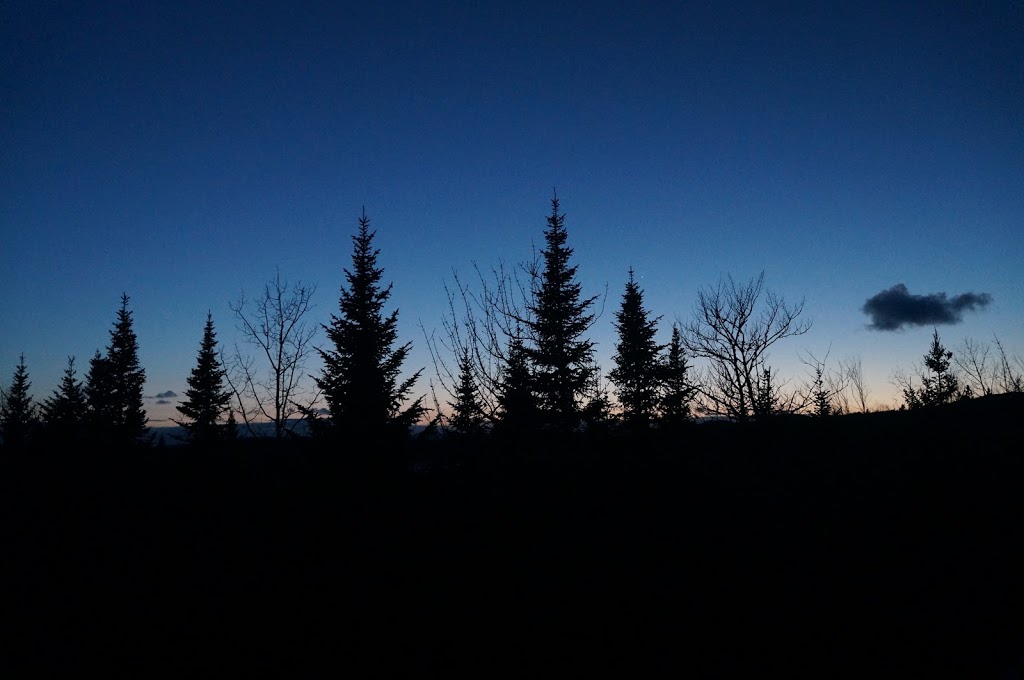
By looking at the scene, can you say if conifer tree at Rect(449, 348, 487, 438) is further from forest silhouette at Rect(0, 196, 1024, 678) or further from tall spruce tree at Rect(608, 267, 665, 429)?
tall spruce tree at Rect(608, 267, 665, 429)

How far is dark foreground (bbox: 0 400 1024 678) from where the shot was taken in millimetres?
3943

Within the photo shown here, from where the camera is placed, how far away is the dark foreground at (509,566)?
394cm

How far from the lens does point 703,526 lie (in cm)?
591

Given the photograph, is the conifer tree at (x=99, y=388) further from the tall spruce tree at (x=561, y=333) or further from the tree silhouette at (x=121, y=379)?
the tall spruce tree at (x=561, y=333)

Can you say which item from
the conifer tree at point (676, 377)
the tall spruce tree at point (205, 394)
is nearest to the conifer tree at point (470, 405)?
the conifer tree at point (676, 377)

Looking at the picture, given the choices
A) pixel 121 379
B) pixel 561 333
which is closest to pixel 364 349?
pixel 561 333

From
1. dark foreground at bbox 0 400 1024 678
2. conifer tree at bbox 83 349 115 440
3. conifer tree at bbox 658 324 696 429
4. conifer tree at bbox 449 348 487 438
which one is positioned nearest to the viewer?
dark foreground at bbox 0 400 1024 678

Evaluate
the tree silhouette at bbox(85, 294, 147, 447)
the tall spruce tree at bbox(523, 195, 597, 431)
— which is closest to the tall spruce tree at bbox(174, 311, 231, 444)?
the tree silhouette at bbox(85, 294, 147, 447)

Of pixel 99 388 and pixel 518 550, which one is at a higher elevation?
pixel 99 388

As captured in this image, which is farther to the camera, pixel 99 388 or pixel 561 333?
pixel 99 388

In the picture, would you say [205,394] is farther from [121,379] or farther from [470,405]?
[470,405]

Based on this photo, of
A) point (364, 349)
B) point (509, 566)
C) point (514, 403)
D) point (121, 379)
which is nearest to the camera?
point (509, 566)

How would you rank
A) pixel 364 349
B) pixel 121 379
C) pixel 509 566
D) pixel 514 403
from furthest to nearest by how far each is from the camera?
pixel 121 379 → pixel 364 349 → pixel 514 403 → pixel 509 566

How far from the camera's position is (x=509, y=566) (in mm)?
4980
